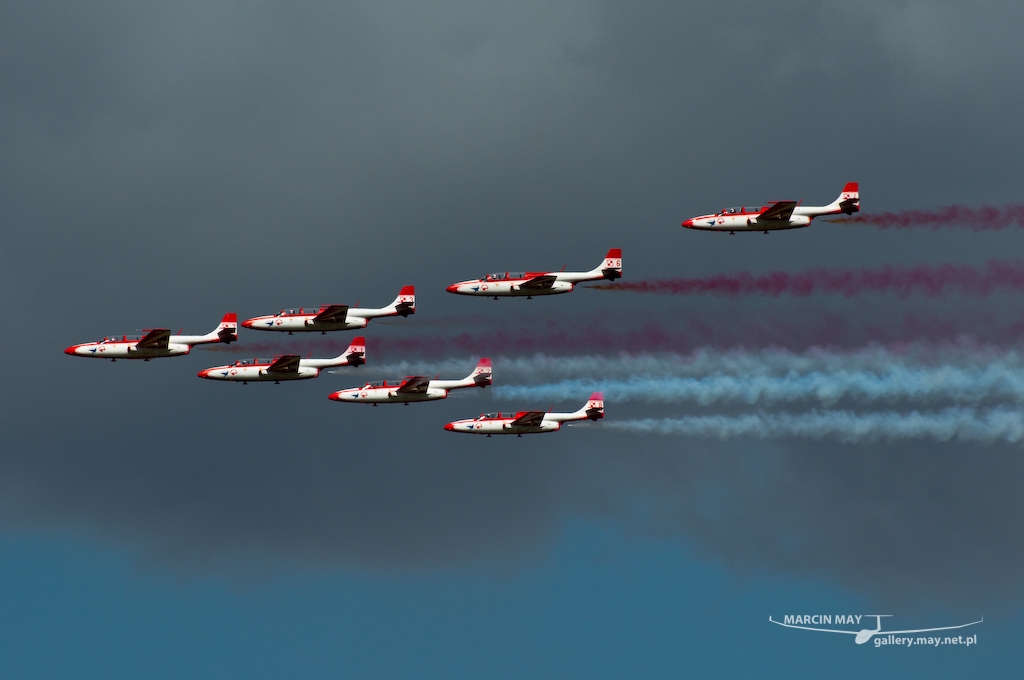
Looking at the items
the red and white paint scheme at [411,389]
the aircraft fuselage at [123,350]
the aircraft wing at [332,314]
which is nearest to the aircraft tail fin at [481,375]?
the red and white paint scheme at [411,389]

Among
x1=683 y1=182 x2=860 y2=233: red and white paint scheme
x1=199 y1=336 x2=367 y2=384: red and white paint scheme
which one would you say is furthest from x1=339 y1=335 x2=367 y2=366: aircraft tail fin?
x1=683 y1=182 x2=860 y2=233: red and white paint scheme

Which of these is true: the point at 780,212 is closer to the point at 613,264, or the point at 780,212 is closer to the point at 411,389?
the point at 613,264

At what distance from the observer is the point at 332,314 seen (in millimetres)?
155875

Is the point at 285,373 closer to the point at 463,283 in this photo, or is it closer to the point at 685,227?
the point at 463,283

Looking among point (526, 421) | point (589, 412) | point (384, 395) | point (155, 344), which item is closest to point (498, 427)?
point (526, 421)

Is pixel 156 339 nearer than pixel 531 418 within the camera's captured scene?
Yes

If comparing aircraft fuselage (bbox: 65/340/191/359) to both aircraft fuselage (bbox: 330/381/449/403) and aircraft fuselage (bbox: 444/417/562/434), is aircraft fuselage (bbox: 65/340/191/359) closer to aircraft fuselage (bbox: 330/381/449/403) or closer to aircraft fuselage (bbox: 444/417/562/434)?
aircraft fuselage (bbox: 330/381/449/403)

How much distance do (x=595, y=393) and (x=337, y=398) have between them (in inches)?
761

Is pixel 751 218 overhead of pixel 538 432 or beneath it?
overhead

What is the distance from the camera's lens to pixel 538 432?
156 metres

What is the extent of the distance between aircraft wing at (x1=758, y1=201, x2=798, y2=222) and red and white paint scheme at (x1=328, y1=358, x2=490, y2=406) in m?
23.5

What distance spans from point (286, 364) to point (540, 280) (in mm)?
19653

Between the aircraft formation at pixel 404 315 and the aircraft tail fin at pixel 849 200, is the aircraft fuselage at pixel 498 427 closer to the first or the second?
the aircraft formation at pixel 404 315

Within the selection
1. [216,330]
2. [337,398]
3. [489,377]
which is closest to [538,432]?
[489,377]
